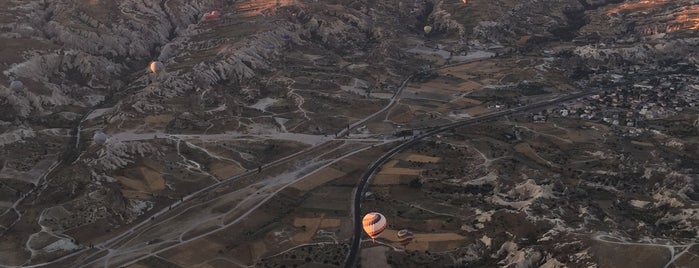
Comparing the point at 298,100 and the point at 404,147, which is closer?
the point at 404,147

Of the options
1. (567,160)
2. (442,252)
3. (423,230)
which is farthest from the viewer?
(567,160)

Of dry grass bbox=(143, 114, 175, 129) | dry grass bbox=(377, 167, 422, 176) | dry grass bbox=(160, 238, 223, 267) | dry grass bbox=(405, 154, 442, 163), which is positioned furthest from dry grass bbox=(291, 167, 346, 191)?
dry grass bbox=(143, 114, 175, 129)

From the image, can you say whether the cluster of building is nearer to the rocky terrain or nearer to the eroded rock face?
the rocky terrain

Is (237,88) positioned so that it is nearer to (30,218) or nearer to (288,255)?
(30,218)

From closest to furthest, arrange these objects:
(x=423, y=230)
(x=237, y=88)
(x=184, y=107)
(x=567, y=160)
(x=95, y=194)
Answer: (x=423, y=230), (x=95, y=194), (x=567, y=160), (x=184, y=107), (x=237, y=88)

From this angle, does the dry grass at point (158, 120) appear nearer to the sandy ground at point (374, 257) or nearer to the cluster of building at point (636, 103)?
the sandy ground at point (374, 257)

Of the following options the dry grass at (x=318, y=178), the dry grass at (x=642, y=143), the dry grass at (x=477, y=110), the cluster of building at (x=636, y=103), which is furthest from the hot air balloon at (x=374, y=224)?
the cluster of building at (x=636, y=103)

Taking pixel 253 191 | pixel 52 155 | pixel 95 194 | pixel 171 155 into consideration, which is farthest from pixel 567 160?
pixel 52 155
